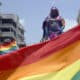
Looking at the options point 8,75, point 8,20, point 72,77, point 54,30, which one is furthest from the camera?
point 8,20

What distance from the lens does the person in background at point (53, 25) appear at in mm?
8203

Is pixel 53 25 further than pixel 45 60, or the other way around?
pixel 53 25

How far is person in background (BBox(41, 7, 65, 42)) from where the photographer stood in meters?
8.20

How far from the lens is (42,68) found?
4.57m

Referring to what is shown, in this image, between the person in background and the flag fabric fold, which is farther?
the person in background

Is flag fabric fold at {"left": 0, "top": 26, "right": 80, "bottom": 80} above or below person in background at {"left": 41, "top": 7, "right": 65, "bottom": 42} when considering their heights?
above

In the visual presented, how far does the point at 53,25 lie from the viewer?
27.3ft

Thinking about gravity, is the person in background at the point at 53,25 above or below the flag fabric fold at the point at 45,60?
below

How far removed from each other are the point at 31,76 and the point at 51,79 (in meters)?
0.20

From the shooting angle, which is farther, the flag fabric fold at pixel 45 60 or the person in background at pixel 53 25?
the person in background at pixel 53 25

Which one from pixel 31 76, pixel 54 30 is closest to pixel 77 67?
pixel 31 76

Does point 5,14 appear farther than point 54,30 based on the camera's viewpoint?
Yes

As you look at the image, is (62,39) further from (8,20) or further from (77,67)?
(8,20)

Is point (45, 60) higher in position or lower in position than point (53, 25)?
higher
